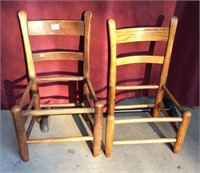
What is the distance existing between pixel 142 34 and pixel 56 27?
448 millimetres

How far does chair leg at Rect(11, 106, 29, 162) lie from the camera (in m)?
0.96

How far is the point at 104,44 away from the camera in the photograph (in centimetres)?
133

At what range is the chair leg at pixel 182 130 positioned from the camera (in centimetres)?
106

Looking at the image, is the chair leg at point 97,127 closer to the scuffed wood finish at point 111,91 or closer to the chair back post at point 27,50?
the scuffed wood finish at point 111,91

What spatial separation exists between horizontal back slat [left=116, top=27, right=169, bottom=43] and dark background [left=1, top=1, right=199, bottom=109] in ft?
0.44

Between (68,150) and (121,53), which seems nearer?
(68,150)

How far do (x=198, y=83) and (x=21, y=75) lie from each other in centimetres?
115

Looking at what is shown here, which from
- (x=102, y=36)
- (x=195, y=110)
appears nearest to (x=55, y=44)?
(x=102, y=36)

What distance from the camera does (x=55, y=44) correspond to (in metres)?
1.32

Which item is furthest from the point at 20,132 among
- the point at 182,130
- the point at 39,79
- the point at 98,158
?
the point at 182,130

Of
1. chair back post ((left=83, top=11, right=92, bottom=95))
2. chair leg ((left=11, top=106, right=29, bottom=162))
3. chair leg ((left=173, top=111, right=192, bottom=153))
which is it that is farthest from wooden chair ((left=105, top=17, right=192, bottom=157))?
chair leg ((left=11, top=106, right=29, bottom=162))

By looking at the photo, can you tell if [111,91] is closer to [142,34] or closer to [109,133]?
[109,133]

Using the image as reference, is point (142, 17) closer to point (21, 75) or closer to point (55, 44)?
point (55, 44)

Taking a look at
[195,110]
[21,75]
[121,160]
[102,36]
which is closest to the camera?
[121,160]
